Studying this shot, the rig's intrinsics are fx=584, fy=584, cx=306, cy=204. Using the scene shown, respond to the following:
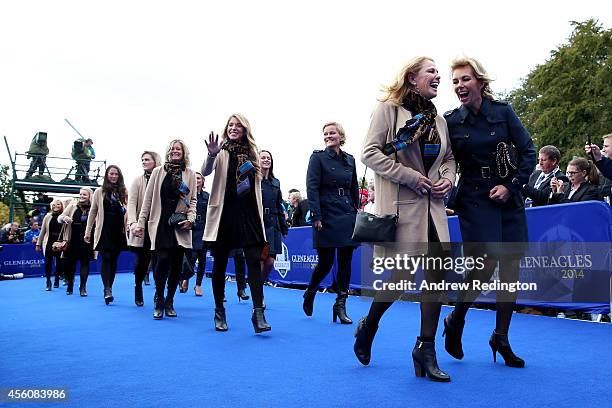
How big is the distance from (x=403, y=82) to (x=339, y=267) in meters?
3.06

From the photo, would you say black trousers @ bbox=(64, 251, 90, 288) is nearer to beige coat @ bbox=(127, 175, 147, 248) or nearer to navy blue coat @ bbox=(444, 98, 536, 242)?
beige coat @ bbox=(127, 175, 147, 248)

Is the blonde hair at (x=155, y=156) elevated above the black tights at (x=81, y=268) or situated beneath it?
elevated above

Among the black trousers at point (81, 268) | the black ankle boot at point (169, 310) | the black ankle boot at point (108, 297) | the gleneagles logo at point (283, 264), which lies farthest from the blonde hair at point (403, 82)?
the black trousers at point (81, 268)

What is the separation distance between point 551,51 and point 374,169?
32.9m

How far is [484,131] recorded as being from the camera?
12.5ft

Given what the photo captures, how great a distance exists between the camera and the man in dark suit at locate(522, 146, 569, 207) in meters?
6.82

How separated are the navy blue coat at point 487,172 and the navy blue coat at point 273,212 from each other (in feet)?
14.1

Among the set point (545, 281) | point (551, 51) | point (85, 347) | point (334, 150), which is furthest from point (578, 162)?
point (551, 51)

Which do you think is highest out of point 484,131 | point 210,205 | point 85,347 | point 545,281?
point 484,131

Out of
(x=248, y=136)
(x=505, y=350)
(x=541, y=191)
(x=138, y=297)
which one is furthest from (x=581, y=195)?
(x=138, y=297)

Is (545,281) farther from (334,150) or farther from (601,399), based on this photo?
(601,399)

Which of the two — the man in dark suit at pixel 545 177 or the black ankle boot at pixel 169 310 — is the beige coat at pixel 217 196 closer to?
the black ankle boot at pixel 169 310

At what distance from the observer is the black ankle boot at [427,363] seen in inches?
130

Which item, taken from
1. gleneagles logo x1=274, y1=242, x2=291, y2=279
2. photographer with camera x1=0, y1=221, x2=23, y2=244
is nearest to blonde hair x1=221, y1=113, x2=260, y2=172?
gleneagles logo x1=274, y1=242, x2=291, y2=279
